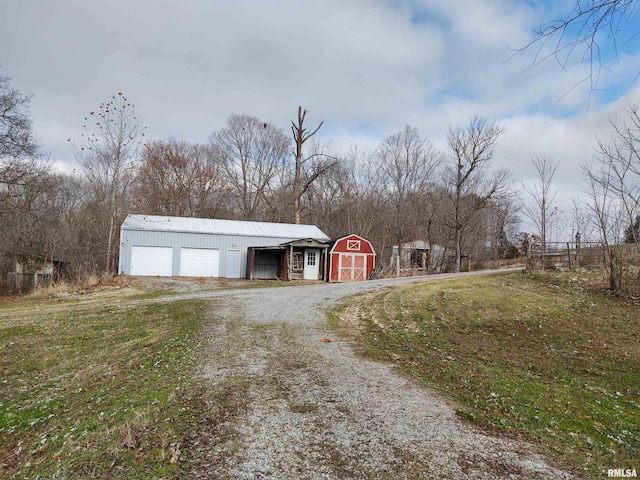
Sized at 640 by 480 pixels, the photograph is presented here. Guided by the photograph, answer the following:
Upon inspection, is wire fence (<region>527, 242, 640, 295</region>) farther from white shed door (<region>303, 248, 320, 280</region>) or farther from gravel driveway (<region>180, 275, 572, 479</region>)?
white shed door (<region>303, 248, 320, 280</region>)

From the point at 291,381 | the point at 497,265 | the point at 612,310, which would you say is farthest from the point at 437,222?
the point at 291,381

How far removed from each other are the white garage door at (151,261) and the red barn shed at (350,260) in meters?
9.85

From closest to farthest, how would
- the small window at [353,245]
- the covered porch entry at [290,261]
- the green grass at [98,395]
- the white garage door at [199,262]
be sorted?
the green grass at [98,395] < the covered porch entry at [290,261] < the white garage door at [199,262] < the small window at [353,245]

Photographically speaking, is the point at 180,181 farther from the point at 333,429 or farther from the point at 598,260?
the point at 333,429

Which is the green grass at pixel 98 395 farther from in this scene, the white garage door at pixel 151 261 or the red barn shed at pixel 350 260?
the red barn shed at pixel 350 260

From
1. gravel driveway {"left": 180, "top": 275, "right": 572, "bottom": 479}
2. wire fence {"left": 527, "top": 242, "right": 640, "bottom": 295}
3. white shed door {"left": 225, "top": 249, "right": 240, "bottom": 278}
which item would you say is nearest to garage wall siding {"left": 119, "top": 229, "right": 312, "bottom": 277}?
white shed door {"left": 225, "top": 249, "right": 240, "bottom": 278}

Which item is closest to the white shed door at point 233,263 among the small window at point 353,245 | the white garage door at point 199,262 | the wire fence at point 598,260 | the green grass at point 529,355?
the white garage door at point 199,262

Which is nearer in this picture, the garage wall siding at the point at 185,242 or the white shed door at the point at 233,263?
the garage wall siding at the point at 185,242

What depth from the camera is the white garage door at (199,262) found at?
2420 cm

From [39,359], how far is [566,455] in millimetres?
8342

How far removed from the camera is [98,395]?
17.0 ft

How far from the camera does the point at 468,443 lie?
3555mm

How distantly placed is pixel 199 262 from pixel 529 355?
20688mm

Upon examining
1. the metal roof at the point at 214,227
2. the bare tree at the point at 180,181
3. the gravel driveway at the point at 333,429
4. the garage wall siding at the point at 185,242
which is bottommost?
the gravel driveway at the point at 333,429
